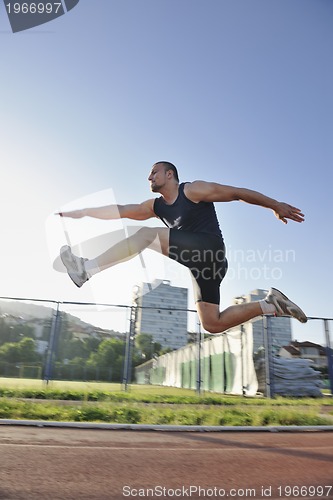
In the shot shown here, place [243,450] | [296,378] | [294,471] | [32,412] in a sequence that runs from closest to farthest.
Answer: [294,471] < [243,450] < [32,412] < [296,378]

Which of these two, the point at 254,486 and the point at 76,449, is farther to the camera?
the point at 76,449

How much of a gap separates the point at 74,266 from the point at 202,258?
4.30ft

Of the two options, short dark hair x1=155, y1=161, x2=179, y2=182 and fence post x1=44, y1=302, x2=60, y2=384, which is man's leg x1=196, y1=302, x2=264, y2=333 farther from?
fence post x1=44, y1=302, x2=60, y2=384

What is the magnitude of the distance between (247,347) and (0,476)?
40.2 ft

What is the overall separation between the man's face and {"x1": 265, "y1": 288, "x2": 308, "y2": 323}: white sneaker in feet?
5.77

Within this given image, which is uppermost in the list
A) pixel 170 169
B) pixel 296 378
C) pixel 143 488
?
pixel 170 169

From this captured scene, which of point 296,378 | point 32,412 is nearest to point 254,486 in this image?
point 32,412

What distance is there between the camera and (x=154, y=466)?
11.5ft

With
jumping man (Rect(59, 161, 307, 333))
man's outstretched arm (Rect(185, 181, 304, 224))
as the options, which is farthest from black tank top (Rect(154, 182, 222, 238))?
man's outstretched arm (Rect(185, 181, 304, 224))

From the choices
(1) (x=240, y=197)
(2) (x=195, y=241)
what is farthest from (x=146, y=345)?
(1) (x=240, y=197)

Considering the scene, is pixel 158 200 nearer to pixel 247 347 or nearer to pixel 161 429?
pixel 161 429

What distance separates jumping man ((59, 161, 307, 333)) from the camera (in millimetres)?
4027

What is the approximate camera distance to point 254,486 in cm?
298

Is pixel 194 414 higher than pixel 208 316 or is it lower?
lower
